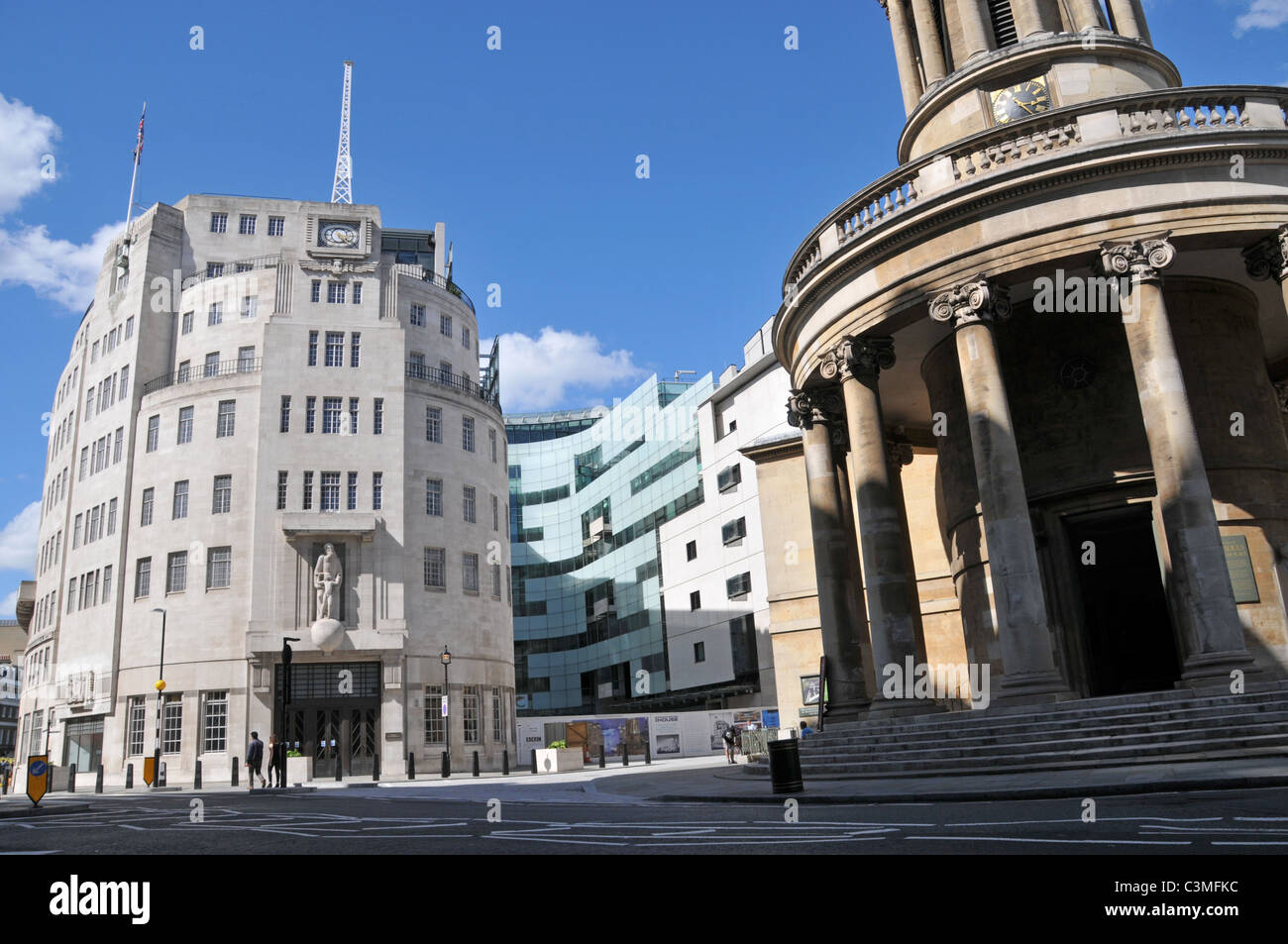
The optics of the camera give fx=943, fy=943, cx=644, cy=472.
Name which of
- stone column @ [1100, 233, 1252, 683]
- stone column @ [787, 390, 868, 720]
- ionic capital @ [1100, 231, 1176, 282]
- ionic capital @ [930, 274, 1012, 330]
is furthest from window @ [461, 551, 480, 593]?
ionic capital @ [1100, 231, 1176, 282]

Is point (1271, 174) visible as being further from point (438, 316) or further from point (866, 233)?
point (438, 316)

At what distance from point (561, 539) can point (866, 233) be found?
78791mm

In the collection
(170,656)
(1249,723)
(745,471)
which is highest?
(745,471)

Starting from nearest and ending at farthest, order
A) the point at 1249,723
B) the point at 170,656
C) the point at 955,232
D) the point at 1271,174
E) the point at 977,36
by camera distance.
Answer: the point at 1249,723 < the point at 1271,174 < the point at 955,232 < the point at 977,36 < the point at 170,656

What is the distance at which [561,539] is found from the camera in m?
97.6

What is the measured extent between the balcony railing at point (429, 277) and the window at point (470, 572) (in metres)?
16.7

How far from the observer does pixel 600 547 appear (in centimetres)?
9094

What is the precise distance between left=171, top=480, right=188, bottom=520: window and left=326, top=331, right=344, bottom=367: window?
990 cm

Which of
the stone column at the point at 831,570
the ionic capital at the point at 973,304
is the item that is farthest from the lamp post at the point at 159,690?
the ionic capital at the point at 973,304

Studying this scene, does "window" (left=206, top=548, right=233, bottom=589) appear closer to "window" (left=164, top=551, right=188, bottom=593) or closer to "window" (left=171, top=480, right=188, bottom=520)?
"window" (left=164, top=551, right=188, bottom=593)

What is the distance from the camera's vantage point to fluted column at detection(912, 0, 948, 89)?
27672 millimetres

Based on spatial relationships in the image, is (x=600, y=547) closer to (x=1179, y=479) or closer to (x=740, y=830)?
(x=1179, y=479)

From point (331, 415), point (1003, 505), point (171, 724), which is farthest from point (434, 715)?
point (1003, 505)

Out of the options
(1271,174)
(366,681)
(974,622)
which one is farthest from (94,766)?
(1271,174)
